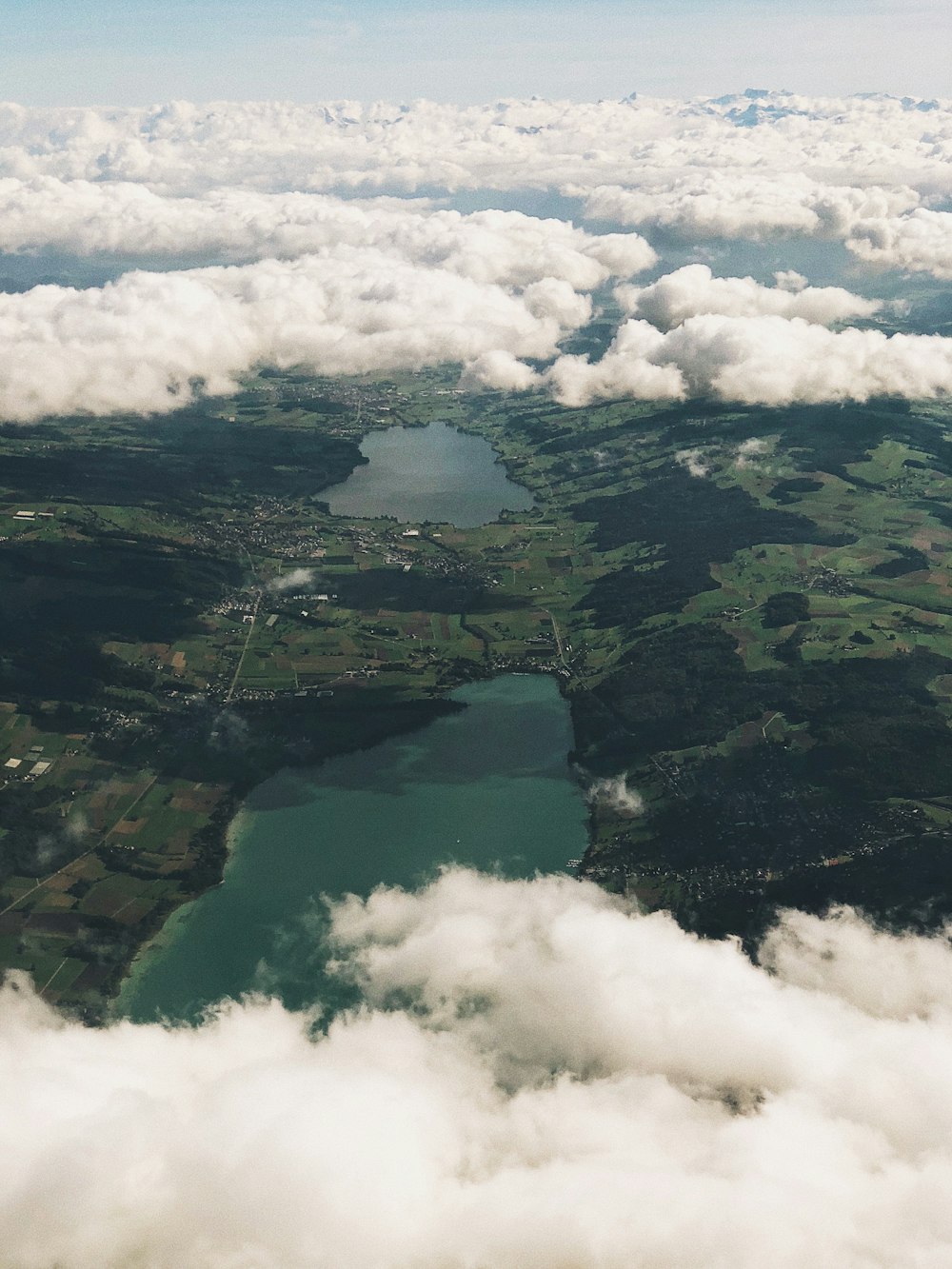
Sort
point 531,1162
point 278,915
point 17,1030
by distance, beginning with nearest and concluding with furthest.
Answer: point 531,1162
point 17,1030
point 278,915

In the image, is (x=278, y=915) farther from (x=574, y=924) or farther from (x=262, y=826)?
(x=574, y=924)

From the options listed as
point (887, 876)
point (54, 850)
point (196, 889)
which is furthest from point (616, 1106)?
point (54, 850)

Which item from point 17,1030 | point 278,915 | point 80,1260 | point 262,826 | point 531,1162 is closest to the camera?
point 80,1260

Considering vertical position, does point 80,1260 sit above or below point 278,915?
above

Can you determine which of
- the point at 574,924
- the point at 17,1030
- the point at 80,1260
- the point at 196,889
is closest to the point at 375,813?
the point at 196,889

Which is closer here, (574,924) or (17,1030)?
(17,1030)

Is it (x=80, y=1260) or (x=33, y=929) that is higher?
(x=80, y=1260)

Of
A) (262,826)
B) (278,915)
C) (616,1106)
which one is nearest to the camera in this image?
(616,1106)

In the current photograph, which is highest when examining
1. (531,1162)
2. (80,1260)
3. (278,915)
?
(80,1260)

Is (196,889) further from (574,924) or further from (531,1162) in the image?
(531,1162)
